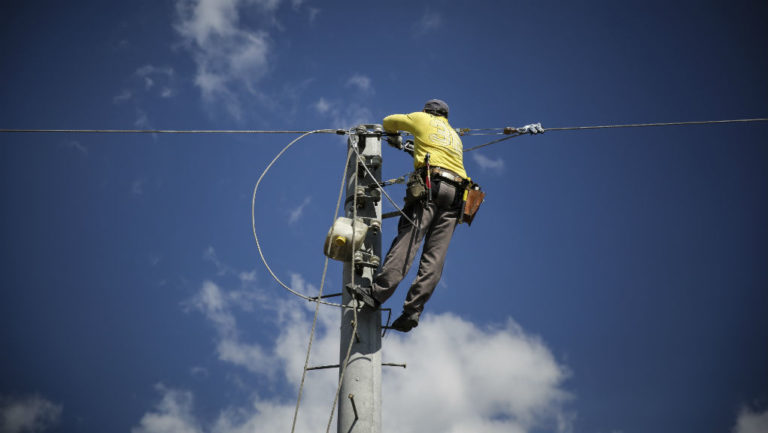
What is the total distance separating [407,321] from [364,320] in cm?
39

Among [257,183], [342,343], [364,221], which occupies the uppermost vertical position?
[257,183]

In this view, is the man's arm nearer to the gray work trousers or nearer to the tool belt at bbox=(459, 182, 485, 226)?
the gray work trousers

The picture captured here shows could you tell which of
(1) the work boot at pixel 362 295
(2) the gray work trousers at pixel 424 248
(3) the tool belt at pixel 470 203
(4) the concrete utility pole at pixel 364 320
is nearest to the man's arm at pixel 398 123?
(4) the concrete utility pole at pixel 364 320

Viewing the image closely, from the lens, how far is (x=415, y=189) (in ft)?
17.3

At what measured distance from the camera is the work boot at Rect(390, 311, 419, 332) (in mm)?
4973

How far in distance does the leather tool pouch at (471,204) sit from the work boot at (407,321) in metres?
1.13

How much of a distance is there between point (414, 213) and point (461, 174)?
70 centimetres

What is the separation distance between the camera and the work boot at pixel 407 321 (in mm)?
4973

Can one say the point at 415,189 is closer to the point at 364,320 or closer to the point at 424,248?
the point at 424,248

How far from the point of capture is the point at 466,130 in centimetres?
647

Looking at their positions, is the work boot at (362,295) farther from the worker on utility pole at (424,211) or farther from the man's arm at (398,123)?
the man's arm at (398,123)

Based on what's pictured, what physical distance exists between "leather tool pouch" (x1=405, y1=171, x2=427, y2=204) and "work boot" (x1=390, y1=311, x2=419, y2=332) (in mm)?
1059

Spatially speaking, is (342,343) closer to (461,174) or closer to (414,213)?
(414,213)

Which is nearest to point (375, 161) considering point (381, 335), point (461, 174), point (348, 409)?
point (461, 174)
